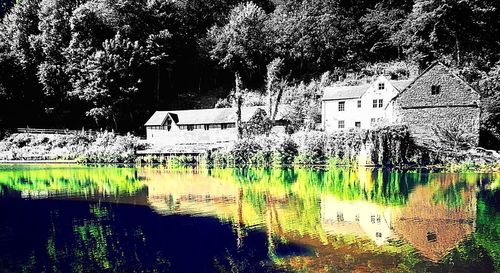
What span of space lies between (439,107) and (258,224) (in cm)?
2212

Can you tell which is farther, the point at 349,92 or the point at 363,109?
the point at 349,92

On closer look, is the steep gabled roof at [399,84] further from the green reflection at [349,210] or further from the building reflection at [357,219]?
the building reflection at [357,219]

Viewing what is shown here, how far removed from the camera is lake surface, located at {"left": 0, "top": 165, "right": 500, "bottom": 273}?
37.8 ft

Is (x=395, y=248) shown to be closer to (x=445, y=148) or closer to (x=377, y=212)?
(x=377, y=212)

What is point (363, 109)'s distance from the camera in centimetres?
3788

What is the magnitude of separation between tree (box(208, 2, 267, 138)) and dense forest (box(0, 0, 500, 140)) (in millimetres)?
138

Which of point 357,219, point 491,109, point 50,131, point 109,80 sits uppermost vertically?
point 109,80

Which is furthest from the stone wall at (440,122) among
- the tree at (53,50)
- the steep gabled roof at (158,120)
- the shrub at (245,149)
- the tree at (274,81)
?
the tree at (53,50)

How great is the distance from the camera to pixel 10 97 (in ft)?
159

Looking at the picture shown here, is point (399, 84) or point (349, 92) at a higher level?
point (399, 84)

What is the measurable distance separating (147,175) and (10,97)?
28.0 meters

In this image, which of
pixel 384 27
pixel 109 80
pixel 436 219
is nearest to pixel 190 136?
pixel 109 80

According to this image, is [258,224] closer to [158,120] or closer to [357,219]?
[357,219]

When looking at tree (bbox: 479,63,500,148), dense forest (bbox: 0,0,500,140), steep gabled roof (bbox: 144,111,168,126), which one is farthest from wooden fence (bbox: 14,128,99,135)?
tree (bbox: 479,63,500,148)
